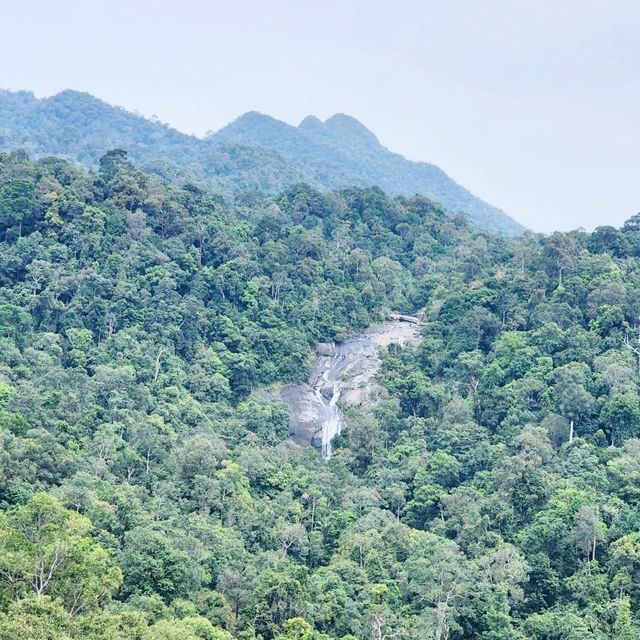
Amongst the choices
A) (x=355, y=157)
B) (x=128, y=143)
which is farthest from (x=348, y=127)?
(x=128, y=143)

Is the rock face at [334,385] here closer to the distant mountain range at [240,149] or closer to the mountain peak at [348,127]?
the distant mountain range at [240,149]

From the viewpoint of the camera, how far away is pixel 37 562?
18.0m

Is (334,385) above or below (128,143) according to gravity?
below

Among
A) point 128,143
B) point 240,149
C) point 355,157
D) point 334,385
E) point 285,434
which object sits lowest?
point 285,434

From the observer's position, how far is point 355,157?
391ft

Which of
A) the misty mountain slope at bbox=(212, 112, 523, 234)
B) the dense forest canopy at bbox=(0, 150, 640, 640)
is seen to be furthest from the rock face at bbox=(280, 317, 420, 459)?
the misty mountain slope at bbox=(212, 112, 523, 234)

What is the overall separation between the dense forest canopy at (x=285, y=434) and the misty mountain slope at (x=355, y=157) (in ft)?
197

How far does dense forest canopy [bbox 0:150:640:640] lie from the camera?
21.8 meters

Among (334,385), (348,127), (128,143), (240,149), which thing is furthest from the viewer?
(348,127)

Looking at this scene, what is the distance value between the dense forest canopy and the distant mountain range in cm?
2558

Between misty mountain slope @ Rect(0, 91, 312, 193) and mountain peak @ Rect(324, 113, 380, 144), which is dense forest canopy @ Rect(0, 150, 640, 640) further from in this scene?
mountain peak @ Rect(324, 113, 380, 144)

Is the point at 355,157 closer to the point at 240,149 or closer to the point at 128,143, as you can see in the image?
the point at 128,143

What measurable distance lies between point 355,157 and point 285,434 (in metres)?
87.2

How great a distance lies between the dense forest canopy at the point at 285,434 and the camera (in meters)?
21.8
